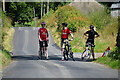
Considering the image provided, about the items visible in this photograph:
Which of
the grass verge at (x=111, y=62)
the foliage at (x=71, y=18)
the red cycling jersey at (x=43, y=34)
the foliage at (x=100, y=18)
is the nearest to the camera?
the grass verge at (x=111, y=62)

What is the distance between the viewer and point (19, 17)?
7156 cm

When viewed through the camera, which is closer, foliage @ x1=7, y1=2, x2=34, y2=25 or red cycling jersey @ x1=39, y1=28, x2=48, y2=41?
red cycling jersey @ x1=39, y1=28, x2=48, y2=41

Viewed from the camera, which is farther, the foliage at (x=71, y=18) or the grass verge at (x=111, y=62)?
the foliage at (x=71, y=18)

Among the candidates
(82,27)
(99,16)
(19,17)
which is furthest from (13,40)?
(19,17)

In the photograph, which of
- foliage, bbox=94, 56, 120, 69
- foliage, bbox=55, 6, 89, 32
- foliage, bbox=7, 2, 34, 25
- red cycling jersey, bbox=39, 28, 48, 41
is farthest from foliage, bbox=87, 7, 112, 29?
foliage, bbox=7, 2, 34, 25

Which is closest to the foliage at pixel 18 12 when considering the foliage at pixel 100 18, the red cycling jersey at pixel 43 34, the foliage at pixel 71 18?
the foliage at pixel 71 18

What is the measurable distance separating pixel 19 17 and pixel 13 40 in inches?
1400

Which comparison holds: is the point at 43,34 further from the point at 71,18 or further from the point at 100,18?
the point at 100,18

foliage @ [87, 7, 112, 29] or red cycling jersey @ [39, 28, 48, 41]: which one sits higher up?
foliage @ [87, 7, 112, 29]

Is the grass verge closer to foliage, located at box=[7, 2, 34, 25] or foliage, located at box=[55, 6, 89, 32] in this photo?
foliage, located at box=[55, 6, 89, 32]

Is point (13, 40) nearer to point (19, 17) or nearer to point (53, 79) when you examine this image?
point (53, 79)

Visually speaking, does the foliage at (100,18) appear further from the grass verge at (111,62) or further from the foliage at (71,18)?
the grass verge at (111,62)

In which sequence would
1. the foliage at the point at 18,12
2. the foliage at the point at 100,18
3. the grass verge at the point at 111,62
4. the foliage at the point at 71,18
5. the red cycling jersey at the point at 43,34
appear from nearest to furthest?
the grass verge at the point at 111,62 < the red cycling jersey at the point at 43,34 < the foliage at the point at 71,18 < the foliage at the point at 100,18 < the foliage at the point at 18,12

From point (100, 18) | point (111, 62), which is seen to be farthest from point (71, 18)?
point (111, 62)
